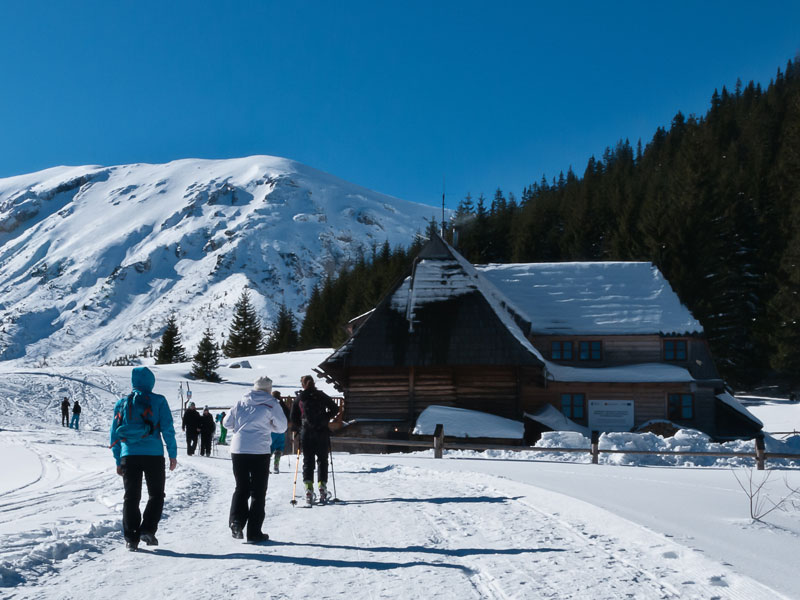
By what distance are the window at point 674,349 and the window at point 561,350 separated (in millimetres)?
4159

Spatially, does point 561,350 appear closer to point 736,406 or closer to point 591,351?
point 591,351

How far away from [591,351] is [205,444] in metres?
17.4

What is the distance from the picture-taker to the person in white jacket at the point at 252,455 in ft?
24.2

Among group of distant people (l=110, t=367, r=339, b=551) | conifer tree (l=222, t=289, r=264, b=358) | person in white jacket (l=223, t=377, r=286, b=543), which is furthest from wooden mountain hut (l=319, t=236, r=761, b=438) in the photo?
conifer tree (l=222, t=289, r=264, b=358)

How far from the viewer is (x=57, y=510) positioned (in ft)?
32.3

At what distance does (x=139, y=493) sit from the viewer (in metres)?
7.18

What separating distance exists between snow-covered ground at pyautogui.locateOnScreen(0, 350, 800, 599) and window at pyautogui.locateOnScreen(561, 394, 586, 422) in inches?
573

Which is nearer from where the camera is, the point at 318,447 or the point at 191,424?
the point at 318,447

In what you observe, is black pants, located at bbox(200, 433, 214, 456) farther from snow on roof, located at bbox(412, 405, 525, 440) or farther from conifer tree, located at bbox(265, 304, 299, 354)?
conifer tree, located at bbox(265, 304, 299, 354)

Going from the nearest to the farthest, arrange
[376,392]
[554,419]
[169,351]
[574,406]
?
[376,392] → [554,419] → [574,406] → [169,351]

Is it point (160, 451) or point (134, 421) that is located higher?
point (134, 421)

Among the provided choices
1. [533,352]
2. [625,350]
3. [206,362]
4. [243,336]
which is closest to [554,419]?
[533,352]

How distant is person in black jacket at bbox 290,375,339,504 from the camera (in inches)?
410

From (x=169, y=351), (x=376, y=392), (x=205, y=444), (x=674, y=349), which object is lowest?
(x=205, y=444)
